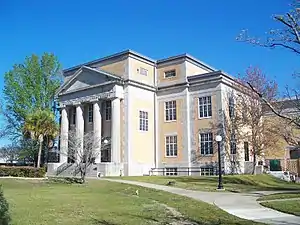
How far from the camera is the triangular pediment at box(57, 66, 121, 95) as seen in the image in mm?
39938

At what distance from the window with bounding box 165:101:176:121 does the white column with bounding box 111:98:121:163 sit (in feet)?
20.1

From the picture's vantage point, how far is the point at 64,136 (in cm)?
4197

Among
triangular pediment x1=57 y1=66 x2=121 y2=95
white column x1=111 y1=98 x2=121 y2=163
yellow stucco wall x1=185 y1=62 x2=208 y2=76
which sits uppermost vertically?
yellow stucco wall x1=185 y1=62 x2=208 y2=76

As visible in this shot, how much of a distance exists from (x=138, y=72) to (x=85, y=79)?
678cm

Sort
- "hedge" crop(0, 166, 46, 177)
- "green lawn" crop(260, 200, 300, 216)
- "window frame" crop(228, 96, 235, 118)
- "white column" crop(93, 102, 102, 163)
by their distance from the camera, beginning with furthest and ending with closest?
"window frame" crop(228, 96, 235, 118) < "white column" crop(93, 102, 102, 163) < "hedge" crop(0, 166, 46, 177) < "green lawn" crop(260, 200, 300, 216)

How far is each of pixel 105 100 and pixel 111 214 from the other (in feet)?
94.1

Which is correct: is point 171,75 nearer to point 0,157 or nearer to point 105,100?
point 105,100

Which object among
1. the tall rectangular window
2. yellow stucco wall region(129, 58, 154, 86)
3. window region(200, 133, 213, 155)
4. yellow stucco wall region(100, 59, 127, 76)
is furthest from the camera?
the tall rectangular window

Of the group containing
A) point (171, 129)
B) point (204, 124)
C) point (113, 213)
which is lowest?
point (113, 213)

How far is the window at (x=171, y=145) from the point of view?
4009 cm

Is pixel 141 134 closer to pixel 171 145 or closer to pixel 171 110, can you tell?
pixel 171 145

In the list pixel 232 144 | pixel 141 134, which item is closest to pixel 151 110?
pixel 141 134

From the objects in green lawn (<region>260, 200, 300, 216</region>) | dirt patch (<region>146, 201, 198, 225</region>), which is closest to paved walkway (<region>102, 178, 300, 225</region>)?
green lawn (<region>260, 200, 300, 216</region>)

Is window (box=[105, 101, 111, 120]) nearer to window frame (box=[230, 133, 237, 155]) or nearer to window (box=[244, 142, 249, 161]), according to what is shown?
window frame (box=[230, 133, 237, 155])
